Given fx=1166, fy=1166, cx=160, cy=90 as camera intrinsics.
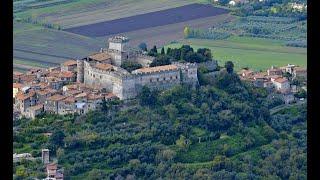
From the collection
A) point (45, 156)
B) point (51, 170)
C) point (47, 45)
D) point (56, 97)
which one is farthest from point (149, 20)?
point (51, 170)

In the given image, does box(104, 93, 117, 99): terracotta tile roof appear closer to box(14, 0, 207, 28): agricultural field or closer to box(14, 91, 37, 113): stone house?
box(14, 91, 37, 113): stone house

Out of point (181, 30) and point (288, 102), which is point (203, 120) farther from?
point (181, 30)

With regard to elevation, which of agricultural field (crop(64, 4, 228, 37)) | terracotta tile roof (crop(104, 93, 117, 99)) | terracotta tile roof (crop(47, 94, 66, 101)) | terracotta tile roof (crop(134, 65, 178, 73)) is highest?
agricultural field (crop(64, 4, 228, 37))

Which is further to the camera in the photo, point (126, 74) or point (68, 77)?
point (68, 77)

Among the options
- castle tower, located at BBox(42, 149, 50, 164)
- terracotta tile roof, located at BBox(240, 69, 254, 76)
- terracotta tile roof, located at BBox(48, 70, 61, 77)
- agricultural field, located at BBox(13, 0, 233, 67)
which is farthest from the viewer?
agricultural field, located at BBox(13, 0, 233, 67)

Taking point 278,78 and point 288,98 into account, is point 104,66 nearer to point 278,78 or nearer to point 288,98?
point 288,98

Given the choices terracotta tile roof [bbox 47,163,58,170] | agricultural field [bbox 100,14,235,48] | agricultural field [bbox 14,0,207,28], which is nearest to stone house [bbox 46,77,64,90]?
terracotta tile roof [bbox 47,163,58,170]
